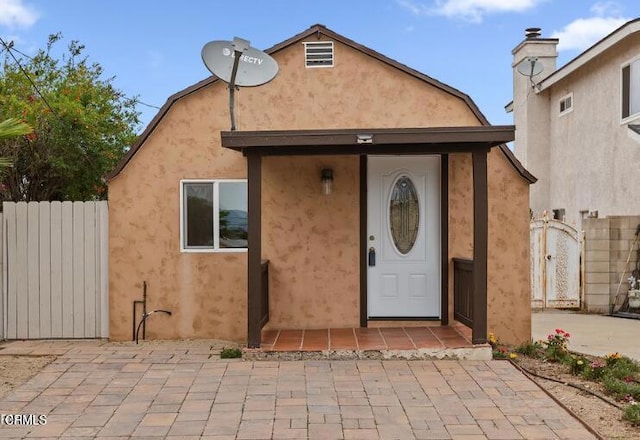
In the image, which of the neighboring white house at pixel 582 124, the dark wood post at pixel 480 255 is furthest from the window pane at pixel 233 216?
the neighboring white house at pixel 582 124

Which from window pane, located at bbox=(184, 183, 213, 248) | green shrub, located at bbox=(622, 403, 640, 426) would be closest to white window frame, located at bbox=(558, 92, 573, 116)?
window pane, located at bbox=(184, 183, 213, 248)

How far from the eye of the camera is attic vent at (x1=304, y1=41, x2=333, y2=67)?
8.56 m

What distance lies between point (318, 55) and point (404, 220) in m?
2.57

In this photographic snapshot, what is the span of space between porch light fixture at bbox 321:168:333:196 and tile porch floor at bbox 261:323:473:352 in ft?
6.25

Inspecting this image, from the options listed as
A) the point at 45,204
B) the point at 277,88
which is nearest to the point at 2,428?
the point at 45,204

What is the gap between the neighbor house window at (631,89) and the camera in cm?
1281

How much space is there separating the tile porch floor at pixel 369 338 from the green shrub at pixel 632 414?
219 centimetres

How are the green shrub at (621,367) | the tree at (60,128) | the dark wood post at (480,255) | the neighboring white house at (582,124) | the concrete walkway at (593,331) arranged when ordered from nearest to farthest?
1. the green shrub at (621,367)
2. the dark wood post at (480,255)
3. the concrete walkway at (593,331)
4. the tree at (60,128)
5. the neighboring white house at (582,124)

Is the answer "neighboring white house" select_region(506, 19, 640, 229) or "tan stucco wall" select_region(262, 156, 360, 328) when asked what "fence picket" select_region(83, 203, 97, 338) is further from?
"neighboring white house" select_region(506, 19, 640, 229)

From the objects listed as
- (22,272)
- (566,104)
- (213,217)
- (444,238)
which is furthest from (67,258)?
(566,104)

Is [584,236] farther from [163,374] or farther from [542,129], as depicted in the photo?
[163,374]

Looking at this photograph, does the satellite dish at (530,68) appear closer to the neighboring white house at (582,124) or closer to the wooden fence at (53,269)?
the neighboring white house at (582,124)

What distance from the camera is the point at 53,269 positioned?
8516mm

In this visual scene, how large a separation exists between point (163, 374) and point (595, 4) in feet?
45.8
